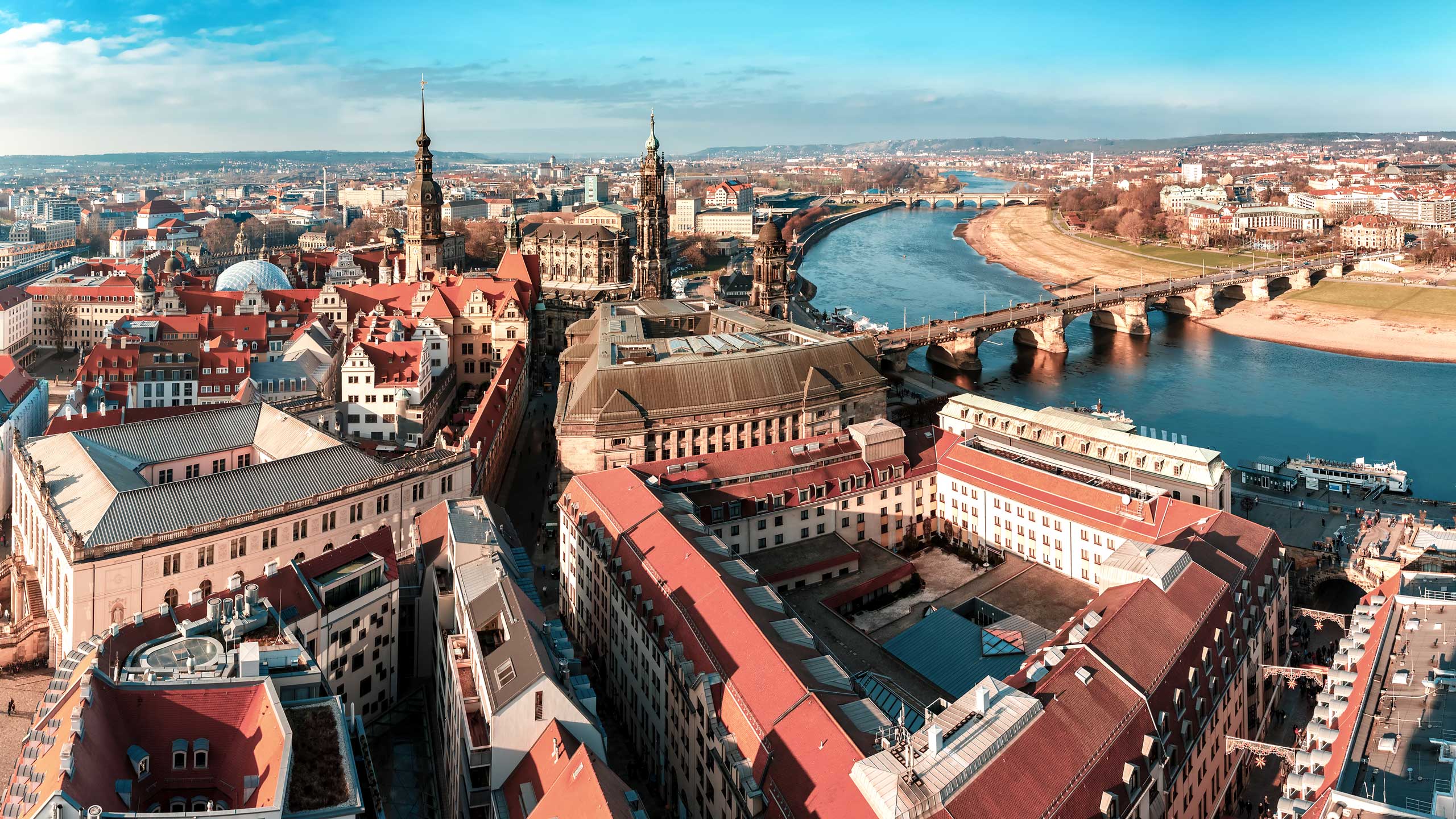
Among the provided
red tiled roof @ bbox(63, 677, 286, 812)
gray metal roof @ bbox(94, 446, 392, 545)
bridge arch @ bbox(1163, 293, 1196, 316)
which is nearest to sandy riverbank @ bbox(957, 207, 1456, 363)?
bridge arch @ bbox(1163, 293, 1196, 316)

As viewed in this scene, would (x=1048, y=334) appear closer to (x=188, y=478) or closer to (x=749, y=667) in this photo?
(x=188, y=478)

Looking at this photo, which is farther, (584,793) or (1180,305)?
(1180,305)

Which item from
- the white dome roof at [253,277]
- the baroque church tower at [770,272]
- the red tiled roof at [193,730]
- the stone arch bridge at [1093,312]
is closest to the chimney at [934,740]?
the red tiled roof at [193,730]

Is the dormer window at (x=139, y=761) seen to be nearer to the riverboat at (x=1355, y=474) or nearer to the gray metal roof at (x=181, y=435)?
the gray metal roof at (x=181, y=435)

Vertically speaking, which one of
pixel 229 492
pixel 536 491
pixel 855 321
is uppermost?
pixel 855 321

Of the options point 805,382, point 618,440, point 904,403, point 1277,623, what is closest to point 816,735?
point 1277,623

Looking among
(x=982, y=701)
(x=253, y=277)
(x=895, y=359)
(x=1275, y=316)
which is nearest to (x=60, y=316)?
(x=253, y=277)

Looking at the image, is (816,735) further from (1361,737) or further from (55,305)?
(55,305)
